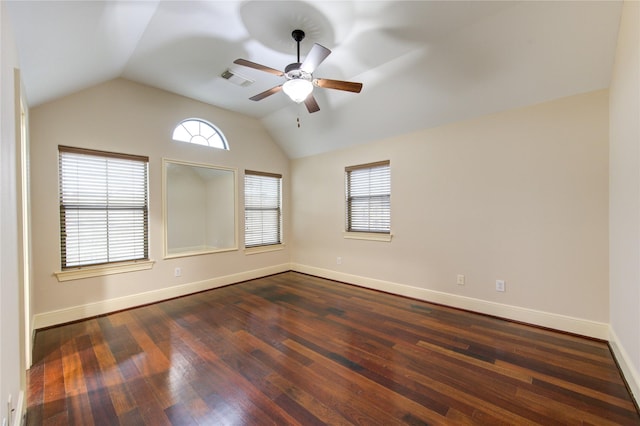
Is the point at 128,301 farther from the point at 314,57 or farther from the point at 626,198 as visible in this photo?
the point at 626,198

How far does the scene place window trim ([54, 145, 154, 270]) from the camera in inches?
122

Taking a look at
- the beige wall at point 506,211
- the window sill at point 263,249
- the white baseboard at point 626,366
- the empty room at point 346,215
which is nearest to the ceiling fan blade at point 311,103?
the empty room at point 346,215

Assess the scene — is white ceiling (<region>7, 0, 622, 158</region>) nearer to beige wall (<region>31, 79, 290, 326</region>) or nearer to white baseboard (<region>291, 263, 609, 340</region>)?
beige wall (<region>31, 79, 290, 326</region>)

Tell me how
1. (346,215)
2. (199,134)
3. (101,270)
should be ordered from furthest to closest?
(346,215) → (199,134) → (101,270)

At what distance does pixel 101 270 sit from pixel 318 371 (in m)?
3.01

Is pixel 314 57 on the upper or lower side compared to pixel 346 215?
upper

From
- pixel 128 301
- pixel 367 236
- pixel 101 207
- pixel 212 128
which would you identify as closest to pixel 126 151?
pixel 101 207

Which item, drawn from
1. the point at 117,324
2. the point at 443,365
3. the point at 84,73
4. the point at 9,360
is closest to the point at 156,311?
the point at 117,324

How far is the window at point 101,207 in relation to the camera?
318 cm

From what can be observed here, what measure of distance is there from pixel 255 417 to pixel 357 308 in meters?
2.05

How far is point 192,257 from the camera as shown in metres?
4.21

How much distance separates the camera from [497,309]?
126 inches

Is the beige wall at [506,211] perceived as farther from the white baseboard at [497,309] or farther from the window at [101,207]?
the window at [101,207]

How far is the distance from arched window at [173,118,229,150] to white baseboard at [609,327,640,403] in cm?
517
